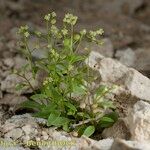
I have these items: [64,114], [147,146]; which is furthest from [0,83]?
[147,146]

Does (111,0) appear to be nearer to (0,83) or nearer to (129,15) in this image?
(129,15)

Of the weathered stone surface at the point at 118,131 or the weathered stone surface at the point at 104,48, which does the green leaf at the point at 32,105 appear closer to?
the weathered stone surface at the point at 118,131

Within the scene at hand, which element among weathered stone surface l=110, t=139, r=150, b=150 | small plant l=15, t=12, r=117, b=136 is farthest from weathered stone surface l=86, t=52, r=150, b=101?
weathered stone surface l=110, t=139, r=150, b=150

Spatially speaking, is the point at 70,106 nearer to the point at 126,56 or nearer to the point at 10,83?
the point at 10,83

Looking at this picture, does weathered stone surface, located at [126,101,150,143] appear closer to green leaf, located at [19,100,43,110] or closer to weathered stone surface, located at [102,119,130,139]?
weathered stone surface, located at [102,119,130,139]

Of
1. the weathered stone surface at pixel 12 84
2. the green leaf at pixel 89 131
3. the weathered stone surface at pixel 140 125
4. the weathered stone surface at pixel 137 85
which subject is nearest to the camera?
the weathered stone surface at pixel 140 125

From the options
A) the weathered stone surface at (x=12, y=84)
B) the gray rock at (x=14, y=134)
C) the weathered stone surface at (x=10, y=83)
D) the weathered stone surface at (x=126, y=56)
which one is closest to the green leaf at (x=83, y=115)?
the gray rock at (x=14, y=134)
